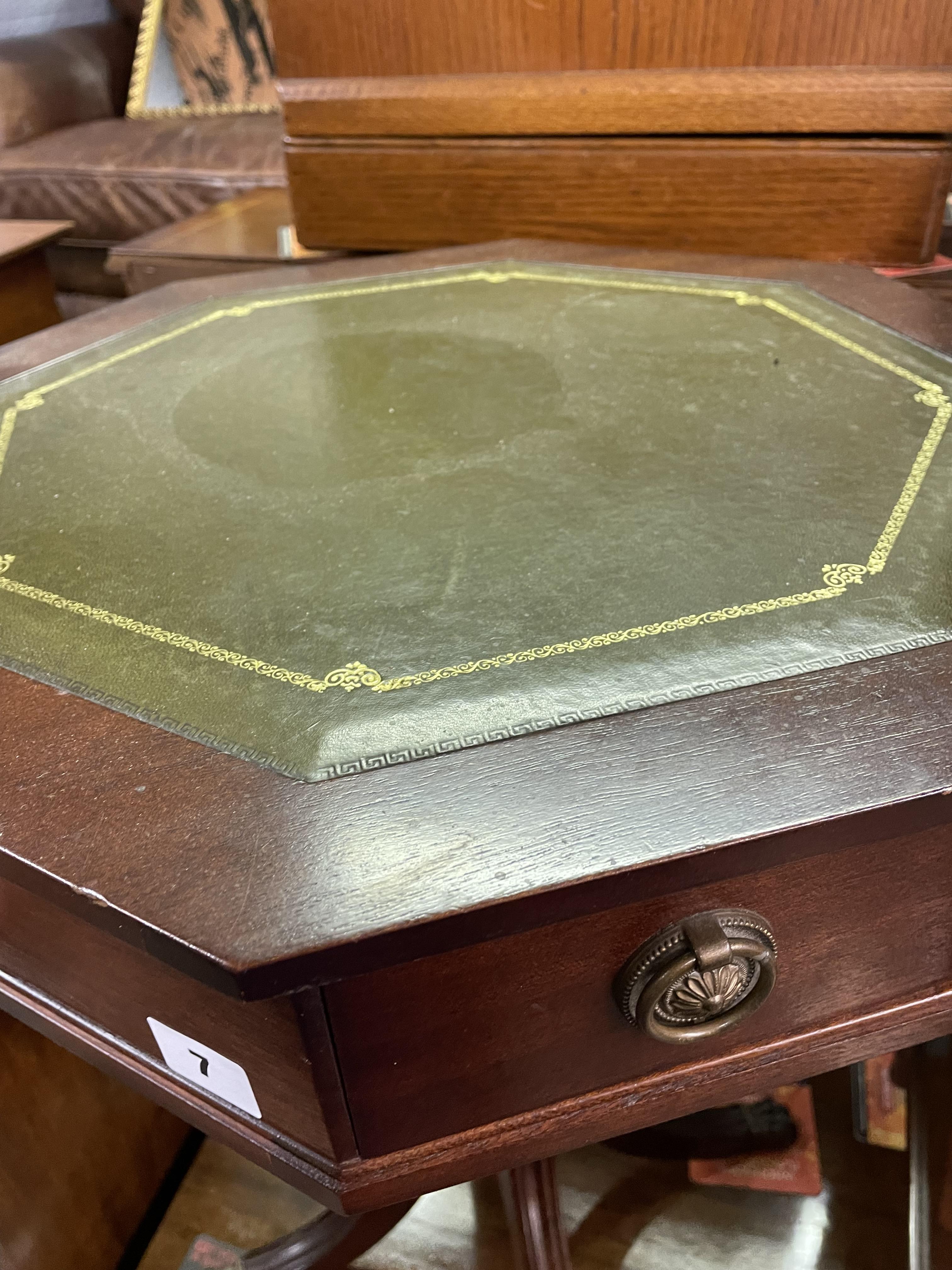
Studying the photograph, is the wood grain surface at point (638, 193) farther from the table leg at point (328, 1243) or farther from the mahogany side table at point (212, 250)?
the table leg at point (328, 1243)

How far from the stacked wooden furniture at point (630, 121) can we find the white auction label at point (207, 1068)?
1169mm

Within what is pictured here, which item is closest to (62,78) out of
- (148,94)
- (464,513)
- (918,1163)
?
(148,94)

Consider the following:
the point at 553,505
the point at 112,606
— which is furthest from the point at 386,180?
the point at 112,606

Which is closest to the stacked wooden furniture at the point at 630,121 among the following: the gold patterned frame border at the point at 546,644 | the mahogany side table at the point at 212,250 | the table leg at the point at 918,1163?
the mahogany side table at the point at 212,250

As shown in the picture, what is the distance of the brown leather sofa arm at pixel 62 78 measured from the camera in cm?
271

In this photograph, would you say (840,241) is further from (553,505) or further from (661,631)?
(661,631)

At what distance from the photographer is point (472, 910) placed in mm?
425

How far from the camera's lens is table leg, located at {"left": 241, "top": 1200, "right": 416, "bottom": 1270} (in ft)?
2.70

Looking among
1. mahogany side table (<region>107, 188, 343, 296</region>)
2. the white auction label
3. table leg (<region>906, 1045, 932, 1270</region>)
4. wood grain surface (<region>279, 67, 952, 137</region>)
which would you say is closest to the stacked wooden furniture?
wood grain surface (<region>279, 67, 952, 137</region>)

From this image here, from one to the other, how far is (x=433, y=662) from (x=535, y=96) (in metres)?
1.02

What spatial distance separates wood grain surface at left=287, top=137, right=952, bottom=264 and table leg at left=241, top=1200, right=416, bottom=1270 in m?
1.19

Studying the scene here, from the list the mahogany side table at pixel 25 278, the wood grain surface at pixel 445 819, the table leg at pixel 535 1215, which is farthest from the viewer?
the mahogany side table at pixel 25 278

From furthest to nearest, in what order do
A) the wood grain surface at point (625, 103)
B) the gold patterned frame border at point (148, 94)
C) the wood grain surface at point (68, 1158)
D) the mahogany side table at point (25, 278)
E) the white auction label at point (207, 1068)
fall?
the gold patterned frame border at point (148, 94), the mahogany side table at point (25, 278), the wood grain surface at point (625, 103), the wood grain surface at point (68, 1158), the white auction label at point (207, 1068)

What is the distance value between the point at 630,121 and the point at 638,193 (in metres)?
0.09
